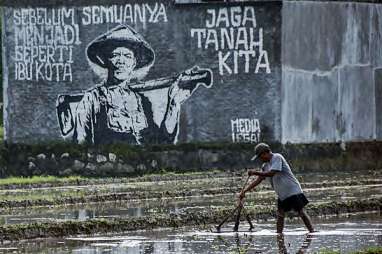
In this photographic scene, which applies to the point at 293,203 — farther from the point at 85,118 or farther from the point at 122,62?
the point at 85,118

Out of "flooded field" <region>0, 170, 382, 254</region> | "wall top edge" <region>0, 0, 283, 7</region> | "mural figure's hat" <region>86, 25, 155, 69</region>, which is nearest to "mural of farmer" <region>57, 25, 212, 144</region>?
"mural figure's hat" <region>86, 25, 155, 69</region>

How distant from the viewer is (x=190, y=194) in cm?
2595

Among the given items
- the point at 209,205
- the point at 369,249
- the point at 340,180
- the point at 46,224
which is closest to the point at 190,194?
the point at 209,205

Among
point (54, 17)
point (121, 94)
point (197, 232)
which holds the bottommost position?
point (197, 232)

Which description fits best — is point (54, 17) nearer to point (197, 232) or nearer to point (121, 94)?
point (121, 94)

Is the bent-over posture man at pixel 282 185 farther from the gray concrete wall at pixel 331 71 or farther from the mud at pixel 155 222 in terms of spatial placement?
the gray concrete wall at pixel 331 71

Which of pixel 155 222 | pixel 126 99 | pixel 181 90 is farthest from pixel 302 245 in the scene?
pixel 126 99

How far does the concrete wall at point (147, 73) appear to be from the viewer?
3547cm

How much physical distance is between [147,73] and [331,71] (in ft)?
17.7

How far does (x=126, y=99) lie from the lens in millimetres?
36438

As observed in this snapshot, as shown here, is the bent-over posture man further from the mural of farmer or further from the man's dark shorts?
the mural of farmer

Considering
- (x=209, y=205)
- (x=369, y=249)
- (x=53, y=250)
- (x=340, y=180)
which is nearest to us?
(x=369, y=249)

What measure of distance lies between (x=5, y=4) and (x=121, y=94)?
458 cm

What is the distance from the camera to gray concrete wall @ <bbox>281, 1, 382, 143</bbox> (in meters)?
35.6
